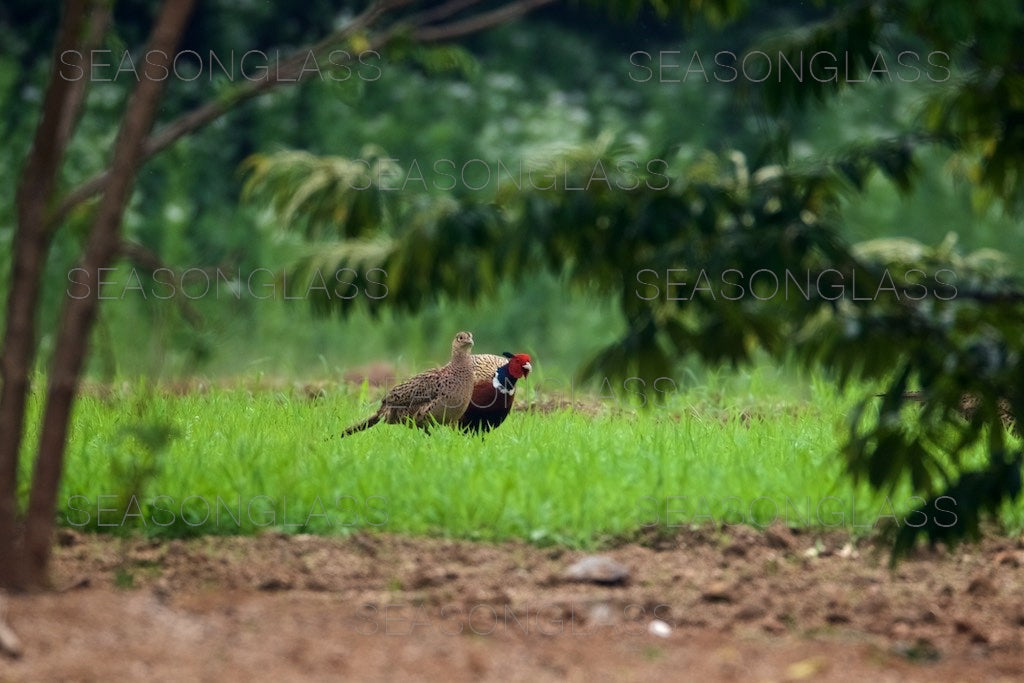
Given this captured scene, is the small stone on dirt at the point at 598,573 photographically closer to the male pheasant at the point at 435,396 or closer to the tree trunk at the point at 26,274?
the male pheasant at the point at 435,396

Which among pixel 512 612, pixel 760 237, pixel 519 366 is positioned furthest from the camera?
pixel 519 366

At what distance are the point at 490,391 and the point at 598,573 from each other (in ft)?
5.18

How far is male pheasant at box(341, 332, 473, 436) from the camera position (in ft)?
18.5

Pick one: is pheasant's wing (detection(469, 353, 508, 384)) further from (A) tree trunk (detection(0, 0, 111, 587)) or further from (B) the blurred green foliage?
(A) tree trunk (detection(0, 0, 111, 587))

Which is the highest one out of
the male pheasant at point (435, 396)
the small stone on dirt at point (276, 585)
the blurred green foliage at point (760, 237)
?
the blurred green foliage at point (760, 237)

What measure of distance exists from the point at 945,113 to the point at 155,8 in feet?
28.8

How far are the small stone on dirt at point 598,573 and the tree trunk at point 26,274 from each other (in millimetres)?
1664

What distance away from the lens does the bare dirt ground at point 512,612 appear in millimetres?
3439

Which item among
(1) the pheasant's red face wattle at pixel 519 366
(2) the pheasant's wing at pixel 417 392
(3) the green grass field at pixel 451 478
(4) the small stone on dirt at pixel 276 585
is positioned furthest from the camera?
(2) the pheasant's wing at pixel 417 392

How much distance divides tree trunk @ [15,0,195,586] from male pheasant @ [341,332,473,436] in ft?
6.55

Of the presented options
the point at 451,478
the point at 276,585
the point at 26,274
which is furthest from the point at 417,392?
the point at 26,274

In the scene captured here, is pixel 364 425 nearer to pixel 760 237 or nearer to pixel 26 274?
pixel 26 274

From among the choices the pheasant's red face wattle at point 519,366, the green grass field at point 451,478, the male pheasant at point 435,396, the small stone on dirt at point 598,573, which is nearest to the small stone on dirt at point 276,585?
the green grass field at point 451,478

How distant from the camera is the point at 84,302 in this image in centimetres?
375
